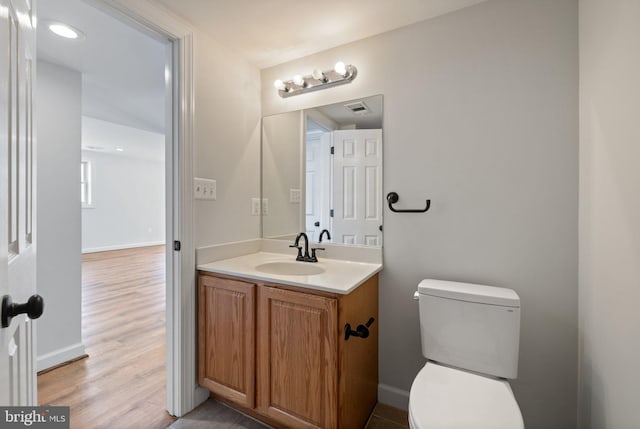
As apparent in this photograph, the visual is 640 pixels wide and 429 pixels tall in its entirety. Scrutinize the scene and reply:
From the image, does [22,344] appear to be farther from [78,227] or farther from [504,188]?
[504,188]

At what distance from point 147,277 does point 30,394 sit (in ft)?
13.4

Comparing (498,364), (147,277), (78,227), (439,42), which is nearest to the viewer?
(498,364)

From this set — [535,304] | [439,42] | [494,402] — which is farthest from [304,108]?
[494,402]

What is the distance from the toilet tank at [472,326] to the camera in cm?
126

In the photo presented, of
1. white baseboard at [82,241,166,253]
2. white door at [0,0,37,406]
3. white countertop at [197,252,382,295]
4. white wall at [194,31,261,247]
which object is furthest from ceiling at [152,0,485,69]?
white baseboard at [82,241,166,253]

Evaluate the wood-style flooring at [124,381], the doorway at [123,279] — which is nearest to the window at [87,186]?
the doorway at [123,279]

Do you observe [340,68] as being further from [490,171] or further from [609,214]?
[609,214]

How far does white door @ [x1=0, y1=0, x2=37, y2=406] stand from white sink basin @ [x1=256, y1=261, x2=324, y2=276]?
108 cm

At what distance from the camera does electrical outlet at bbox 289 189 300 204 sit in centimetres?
209

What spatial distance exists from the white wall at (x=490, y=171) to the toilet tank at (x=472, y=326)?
20cm

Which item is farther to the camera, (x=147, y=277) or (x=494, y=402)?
(x=147, y=277)

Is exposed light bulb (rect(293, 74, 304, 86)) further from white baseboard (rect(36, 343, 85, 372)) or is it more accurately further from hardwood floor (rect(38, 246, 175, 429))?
white baseboard (rect(36, 343, 85, 372))

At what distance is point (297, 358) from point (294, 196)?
110 centimetres

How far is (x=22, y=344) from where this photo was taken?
805 millimetres
